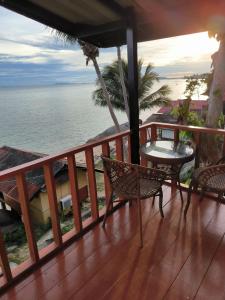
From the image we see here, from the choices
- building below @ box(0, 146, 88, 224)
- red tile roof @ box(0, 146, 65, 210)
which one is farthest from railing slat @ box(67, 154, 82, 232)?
building below @ box(0, 146, 88, 224)

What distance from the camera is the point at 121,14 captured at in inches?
86.4

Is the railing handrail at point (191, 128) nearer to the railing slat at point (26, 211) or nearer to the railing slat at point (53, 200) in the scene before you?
the railing slat at point (53, 200)

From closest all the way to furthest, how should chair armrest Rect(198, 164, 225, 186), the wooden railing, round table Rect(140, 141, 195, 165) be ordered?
1. the wooden railing
2. chair armrest Rect(198, 164, 225, 186)
3. round table Rect(140, 141, 195, 165)

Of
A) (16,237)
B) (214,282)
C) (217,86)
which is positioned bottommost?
(16,237)

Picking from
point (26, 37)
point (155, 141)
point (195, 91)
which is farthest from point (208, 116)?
point (26, 37)

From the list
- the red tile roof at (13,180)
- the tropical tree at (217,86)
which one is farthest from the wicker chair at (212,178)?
the red tile roof at (13,180)

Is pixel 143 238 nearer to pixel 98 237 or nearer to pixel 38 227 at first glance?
pixel 98 237

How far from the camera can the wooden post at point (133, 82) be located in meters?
2.21

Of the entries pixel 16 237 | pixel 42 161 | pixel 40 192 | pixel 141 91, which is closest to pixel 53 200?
pixel 42 161

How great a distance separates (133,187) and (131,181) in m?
0.10

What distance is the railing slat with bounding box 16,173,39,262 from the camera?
165 cm

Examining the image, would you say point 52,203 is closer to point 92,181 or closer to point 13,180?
point 92,181

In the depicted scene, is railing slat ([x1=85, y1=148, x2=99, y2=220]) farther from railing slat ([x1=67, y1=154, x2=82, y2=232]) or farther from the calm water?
the calm water

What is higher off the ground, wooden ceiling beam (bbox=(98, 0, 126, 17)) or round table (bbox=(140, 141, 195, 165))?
wooden ceiling beam (bbox=(98, 0, 126, 17))
